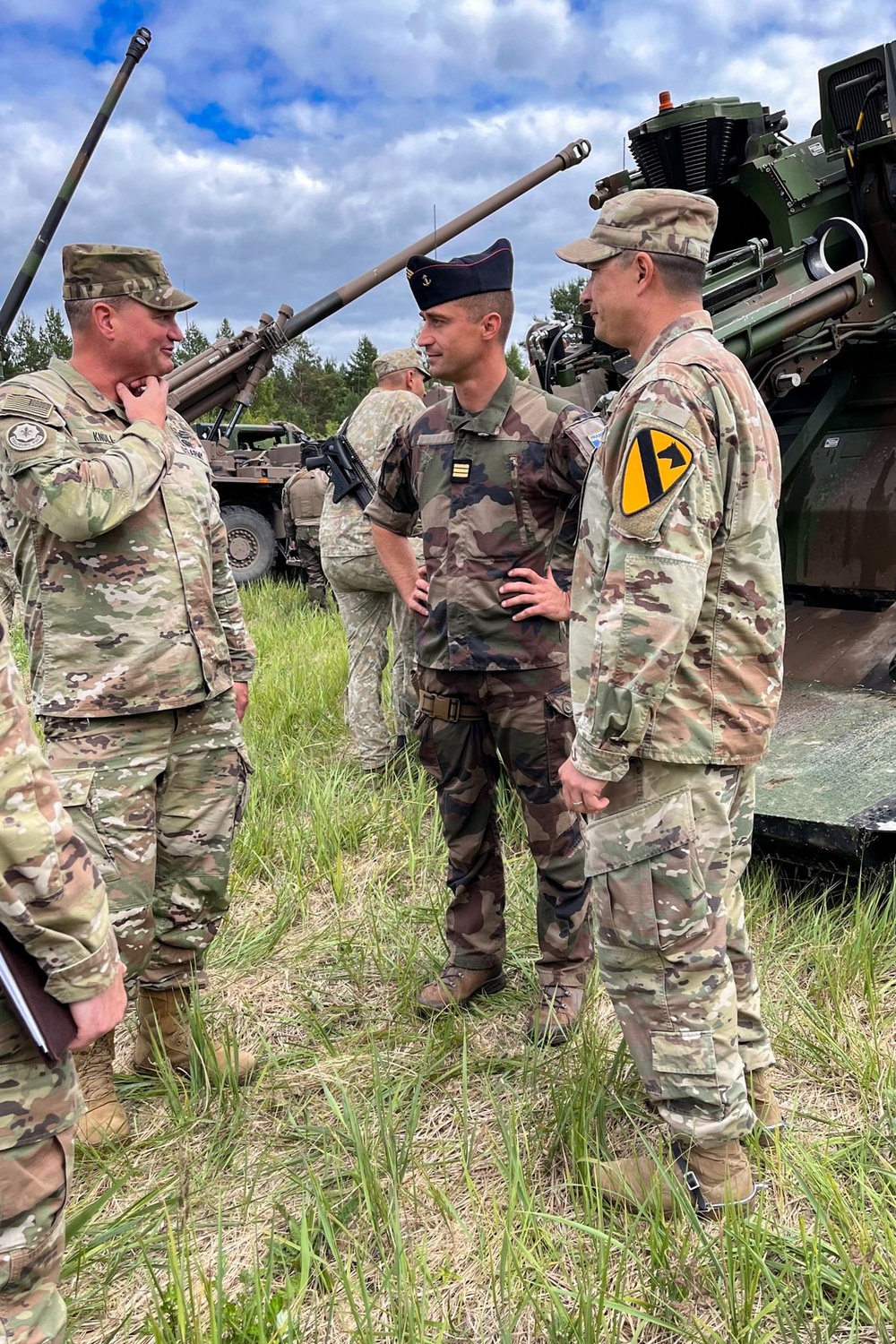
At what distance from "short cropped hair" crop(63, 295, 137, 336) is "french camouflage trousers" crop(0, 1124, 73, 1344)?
1.74m

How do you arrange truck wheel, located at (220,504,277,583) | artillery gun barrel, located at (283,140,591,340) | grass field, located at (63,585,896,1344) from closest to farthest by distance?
1. grass field, located at (63,585,896,1344)
2. artillery gun barrel, located at (283,140,591,340)
3. truck wheel, located at (220,504,277,583)

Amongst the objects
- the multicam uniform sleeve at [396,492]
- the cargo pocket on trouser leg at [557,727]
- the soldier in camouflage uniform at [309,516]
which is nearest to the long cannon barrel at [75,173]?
the soldier in camouflage uniform at [309,516]

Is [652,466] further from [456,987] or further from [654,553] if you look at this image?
[456,987]

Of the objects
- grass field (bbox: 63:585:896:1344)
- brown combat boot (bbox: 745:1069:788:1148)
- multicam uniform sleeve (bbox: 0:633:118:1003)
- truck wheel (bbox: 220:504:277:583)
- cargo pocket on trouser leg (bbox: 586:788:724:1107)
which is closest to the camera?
multicam uniform sleeve (bbox: 0:633:118:1003)

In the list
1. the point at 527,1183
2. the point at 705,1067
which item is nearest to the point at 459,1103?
the point at 527,1183

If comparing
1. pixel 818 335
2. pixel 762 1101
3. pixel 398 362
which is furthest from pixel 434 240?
pixel 762 1101

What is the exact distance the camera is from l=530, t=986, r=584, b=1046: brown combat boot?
2.73m

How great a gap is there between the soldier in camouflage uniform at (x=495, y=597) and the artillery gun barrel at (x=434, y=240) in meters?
4.67

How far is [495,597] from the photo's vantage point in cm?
280

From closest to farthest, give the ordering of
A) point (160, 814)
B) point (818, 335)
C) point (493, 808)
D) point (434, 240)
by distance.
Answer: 1. point (160, 814)
2. point (493, 808)
3. point (818, 335)
4. point (434, 240)

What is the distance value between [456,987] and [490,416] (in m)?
1.51

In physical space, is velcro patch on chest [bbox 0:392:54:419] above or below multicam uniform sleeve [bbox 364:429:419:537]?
above

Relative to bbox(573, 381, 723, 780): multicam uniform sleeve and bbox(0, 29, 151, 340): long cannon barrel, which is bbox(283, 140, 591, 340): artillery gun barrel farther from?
bbox(573, 381, 723, 780): multicam uniform sleeve

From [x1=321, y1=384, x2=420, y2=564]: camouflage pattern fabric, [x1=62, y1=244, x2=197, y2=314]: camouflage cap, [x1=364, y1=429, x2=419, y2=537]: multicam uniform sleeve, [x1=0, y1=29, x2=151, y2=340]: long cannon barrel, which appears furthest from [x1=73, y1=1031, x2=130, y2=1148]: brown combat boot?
[x1=0, y1=29, x2=151, y2=340]: long cannon barrel
